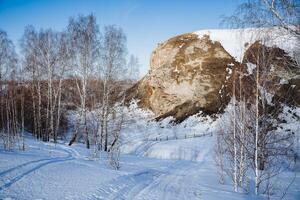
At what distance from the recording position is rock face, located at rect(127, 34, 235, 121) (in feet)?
122

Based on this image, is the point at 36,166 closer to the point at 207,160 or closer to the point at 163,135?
the point at 207,160

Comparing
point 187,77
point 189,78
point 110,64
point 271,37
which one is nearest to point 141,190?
point 271,37

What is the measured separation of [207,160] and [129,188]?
1501cm

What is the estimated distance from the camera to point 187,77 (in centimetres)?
3931

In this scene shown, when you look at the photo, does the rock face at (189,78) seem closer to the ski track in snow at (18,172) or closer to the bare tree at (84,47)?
the bare tree at (84,47)

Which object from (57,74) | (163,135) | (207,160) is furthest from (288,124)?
(57,74)

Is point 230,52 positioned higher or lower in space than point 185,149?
higher

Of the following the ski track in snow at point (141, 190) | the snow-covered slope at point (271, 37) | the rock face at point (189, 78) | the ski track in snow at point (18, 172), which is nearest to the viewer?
the snow-covered slope at point (271, 37)

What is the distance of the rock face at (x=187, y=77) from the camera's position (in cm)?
3709

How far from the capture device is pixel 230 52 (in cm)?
3916

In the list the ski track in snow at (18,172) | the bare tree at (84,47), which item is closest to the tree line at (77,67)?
the bare tree at (84,47)

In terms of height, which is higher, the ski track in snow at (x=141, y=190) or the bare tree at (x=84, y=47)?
the bare tree at (x=84, y=47)

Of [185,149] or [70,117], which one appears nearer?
[185,149]

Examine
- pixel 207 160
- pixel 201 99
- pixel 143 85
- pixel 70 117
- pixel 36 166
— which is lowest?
pixel 207 160
